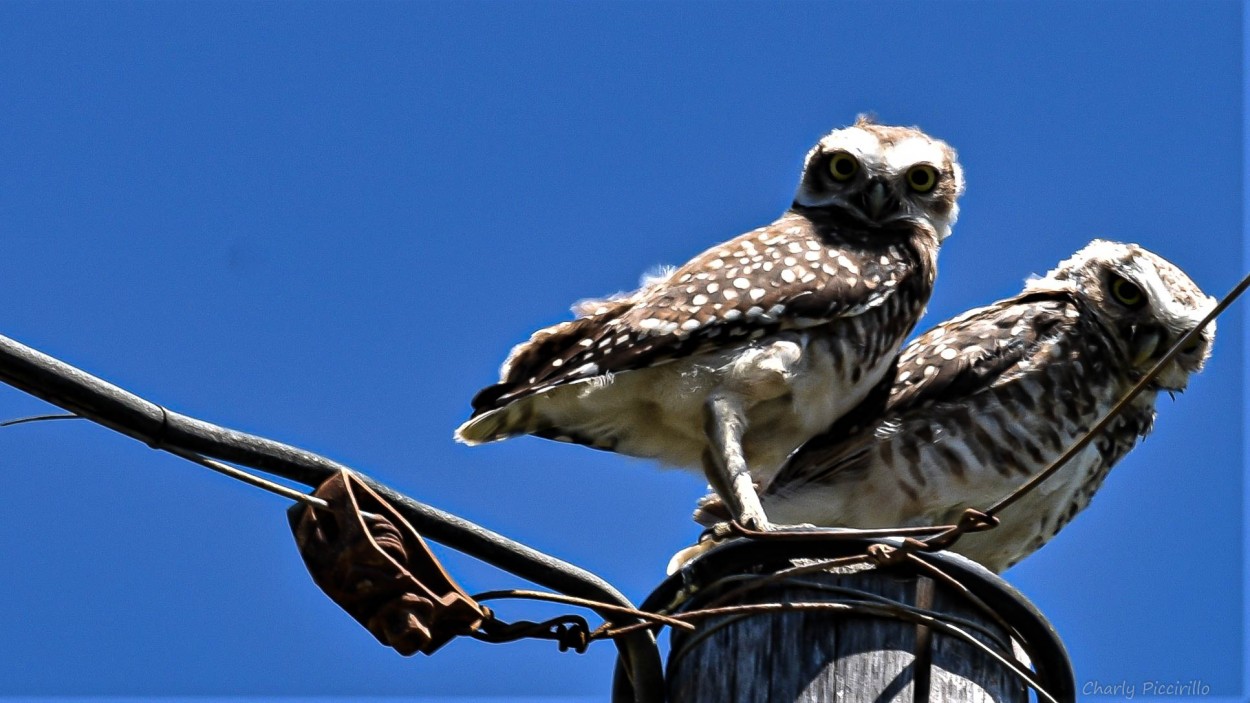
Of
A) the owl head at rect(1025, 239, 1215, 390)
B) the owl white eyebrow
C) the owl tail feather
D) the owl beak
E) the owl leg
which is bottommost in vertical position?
the owl leg

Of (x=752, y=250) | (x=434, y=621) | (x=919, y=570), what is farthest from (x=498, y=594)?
(x=752, y=250)

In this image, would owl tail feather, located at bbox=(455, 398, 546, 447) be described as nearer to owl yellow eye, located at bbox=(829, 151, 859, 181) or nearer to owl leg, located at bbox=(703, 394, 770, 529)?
owl leg, located at bbox=(703, 394, 770, 529)

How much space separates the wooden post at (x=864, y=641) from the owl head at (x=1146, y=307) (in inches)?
116

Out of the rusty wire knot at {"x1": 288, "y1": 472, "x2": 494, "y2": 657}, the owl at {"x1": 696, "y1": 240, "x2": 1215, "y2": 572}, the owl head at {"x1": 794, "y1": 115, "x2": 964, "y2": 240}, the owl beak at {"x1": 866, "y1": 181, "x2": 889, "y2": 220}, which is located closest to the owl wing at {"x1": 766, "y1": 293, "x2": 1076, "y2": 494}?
the owl at {"x1": 696, "y1": 240, "x2": 1215, "y2": 572}

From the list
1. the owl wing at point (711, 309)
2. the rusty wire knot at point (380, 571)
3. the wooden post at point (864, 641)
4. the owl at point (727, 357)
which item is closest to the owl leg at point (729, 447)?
the owl at point (727, 357)

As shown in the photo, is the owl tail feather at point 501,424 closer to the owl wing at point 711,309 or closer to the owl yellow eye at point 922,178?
the owl wing at point 711,309

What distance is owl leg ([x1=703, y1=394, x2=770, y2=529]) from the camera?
16.9 feet

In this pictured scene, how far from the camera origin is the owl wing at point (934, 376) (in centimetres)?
598

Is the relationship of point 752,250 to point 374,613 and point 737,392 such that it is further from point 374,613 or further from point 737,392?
point 374,613

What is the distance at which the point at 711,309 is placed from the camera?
547 centimetres

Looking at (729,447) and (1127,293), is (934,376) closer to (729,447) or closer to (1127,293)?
(1127,293)

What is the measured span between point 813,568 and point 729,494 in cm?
186

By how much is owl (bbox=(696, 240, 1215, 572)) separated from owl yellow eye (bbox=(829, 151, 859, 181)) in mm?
684

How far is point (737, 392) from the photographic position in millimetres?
5379
